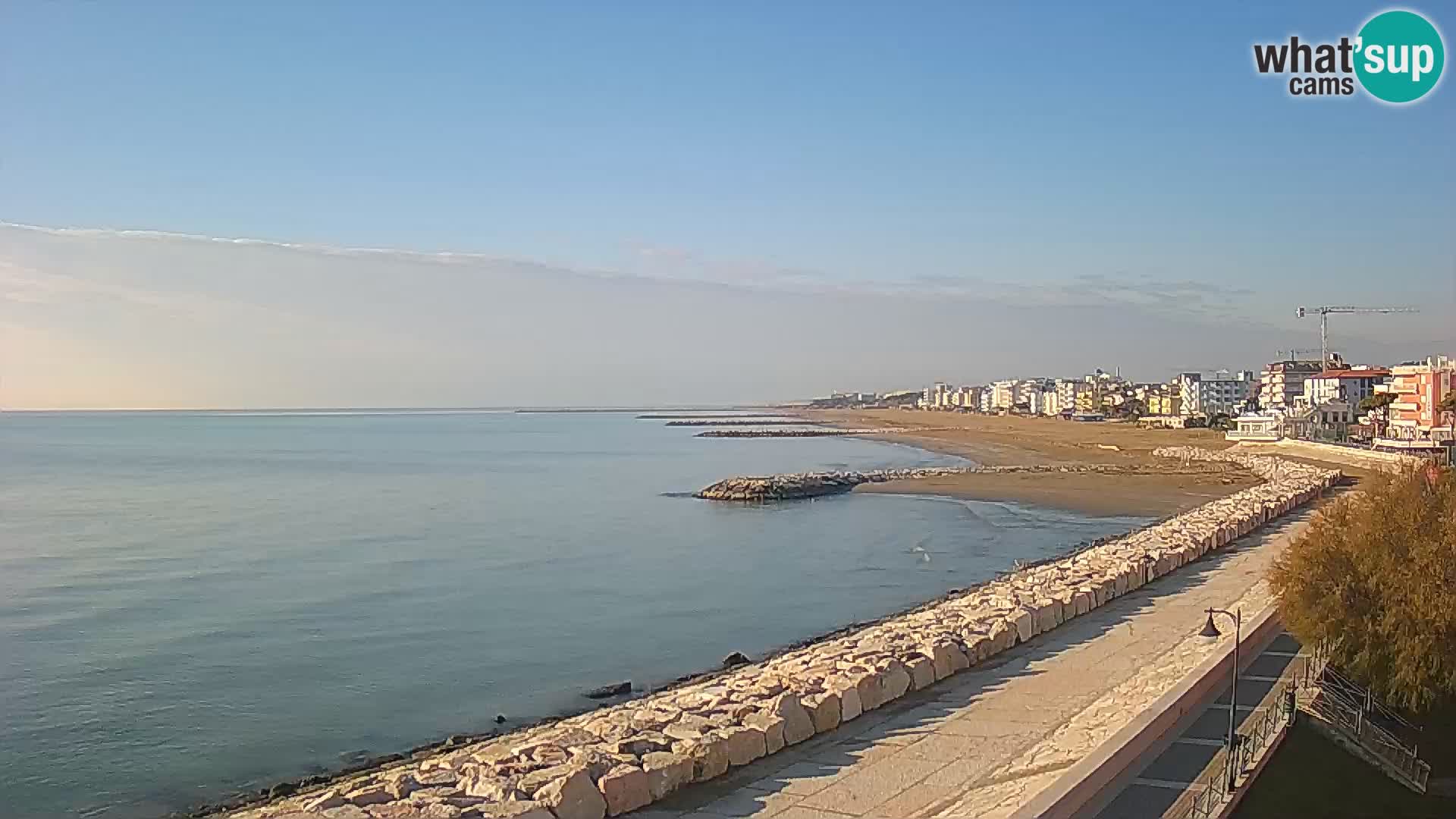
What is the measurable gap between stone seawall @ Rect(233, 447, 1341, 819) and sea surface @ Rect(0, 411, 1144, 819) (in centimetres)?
216

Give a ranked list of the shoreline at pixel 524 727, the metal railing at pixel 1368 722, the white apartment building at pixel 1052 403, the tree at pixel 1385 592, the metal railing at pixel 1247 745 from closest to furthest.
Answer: the metal railing at pixel 1247 745 < the shoreline at pixel 524 727 < the metal railing at pixel 1368 722 < the tree at pixel 1385 592 < the white apartment building at pixel 1052 403

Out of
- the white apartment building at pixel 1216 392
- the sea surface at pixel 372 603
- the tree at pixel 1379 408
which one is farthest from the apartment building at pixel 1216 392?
the sea surface at pixel 372 603

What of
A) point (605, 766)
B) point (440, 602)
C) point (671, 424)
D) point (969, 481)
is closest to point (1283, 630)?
point (605, 766)

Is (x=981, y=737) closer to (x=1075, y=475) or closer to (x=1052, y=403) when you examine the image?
(x=1075, y=475)

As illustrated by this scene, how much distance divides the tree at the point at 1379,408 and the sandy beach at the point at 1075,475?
28.5 feet

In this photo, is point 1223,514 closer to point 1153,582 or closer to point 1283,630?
point 1153,582

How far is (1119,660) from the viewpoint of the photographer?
16.0 meters

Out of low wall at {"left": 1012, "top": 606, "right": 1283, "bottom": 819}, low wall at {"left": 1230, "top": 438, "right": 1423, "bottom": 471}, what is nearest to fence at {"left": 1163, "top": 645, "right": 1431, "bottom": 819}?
low wall at {"left": 1012, "top": 606, "right": 1283, "bottom": 819}

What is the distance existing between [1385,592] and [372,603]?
60.7ft

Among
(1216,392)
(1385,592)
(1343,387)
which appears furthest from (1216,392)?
(1385,592)

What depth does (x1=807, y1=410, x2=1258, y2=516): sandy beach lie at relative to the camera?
44.3 meters

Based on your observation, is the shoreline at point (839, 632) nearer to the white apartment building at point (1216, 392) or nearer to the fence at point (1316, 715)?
the fence at point (1316, 715)

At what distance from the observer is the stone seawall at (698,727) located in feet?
32.7

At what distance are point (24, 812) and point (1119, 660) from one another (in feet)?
Result: 43.1
